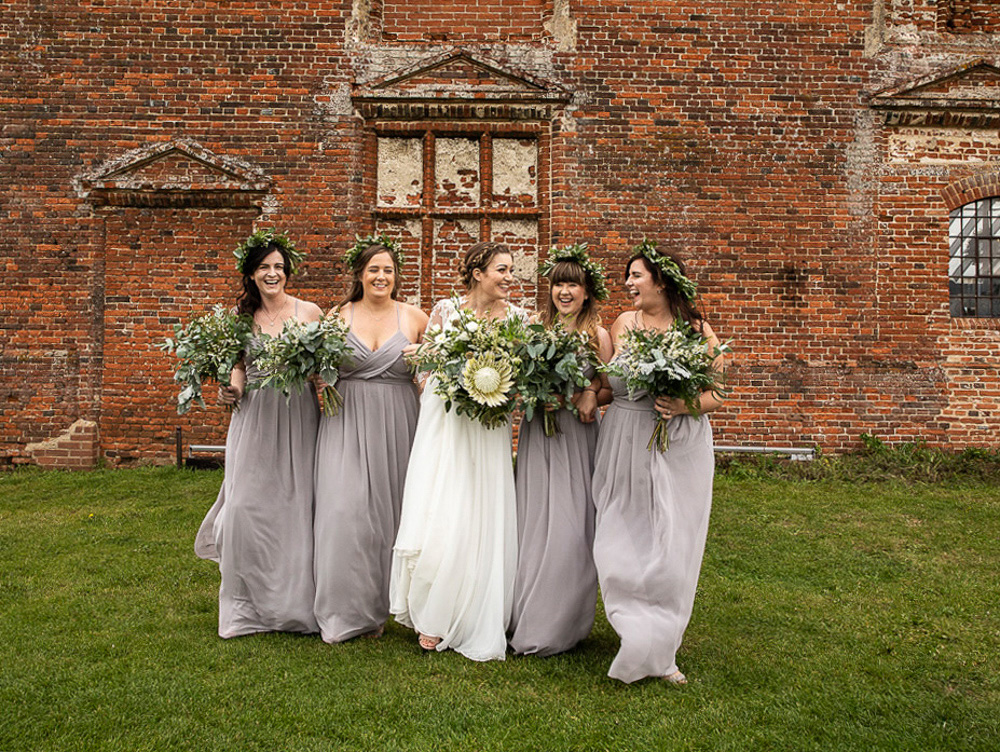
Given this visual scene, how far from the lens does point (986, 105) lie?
31.5 ft

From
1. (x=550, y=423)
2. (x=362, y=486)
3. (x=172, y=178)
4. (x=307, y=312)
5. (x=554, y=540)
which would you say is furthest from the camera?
(x=172, y=178)

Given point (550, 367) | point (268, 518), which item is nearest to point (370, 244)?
point (550, 367)

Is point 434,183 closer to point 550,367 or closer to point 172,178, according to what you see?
point 172,178

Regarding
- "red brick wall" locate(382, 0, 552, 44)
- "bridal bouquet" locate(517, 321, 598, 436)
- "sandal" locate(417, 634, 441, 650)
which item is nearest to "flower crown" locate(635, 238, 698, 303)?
"bridal bouquet" locate(517, 321, 598, 436)

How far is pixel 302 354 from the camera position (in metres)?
4.47

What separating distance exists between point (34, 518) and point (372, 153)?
5622mm

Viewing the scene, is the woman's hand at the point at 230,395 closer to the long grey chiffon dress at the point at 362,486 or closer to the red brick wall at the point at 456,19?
the long grey chiffon dress at the point at 362,486

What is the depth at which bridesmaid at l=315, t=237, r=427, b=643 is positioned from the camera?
14.9 ft

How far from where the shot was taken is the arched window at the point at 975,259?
32.4ft

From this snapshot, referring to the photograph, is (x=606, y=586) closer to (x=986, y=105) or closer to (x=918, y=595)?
(x=918, y=595)

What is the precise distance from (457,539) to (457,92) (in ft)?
22.6

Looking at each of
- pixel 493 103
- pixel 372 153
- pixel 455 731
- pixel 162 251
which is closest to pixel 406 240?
pixel 372 153

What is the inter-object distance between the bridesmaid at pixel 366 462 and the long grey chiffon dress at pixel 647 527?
1298 millimetres

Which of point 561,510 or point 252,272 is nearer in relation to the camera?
point 561,510
